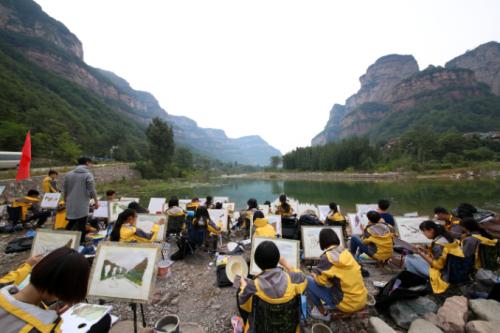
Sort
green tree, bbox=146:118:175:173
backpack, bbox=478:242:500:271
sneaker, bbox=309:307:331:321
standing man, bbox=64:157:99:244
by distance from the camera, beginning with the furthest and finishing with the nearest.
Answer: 1. green tree, bbox=146:118:175:173
2. standing man, bbox=64:157:99:244
3. backpack, bbox=478:242:500:271
4. sneaker, bbox=309:307:331:321

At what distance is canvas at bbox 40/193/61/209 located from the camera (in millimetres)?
7621

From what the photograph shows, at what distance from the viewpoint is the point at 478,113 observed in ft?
275

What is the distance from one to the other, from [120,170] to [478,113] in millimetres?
122790

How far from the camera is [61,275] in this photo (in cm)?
140

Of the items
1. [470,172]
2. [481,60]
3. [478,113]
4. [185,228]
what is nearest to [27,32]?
[185,228]

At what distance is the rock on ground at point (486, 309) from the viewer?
8.93ft

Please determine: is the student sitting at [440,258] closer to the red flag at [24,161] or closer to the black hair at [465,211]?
the black hair at [465,211]

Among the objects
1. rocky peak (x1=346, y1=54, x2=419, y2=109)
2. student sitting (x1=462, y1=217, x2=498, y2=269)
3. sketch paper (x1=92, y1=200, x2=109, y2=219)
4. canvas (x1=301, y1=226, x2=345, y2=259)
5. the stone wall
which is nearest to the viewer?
student sitting (x1=462, y1=217, x2=498, y2=269)

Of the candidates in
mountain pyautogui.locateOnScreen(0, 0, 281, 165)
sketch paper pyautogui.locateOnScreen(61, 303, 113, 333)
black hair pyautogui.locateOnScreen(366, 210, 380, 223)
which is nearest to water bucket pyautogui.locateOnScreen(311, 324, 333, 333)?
sketch paper pyautogui.locateOnScreen(61, 303, 113, 333)

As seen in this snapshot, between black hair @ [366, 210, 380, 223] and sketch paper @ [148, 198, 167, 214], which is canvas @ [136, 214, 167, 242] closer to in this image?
sketch paper @ [148, 198, 167, 214]

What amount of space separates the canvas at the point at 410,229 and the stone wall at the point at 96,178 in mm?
18599

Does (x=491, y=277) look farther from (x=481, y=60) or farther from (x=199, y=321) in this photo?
(x=481, y=60)

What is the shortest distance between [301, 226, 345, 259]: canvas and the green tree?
38457mm

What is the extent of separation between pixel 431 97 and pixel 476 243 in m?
142
